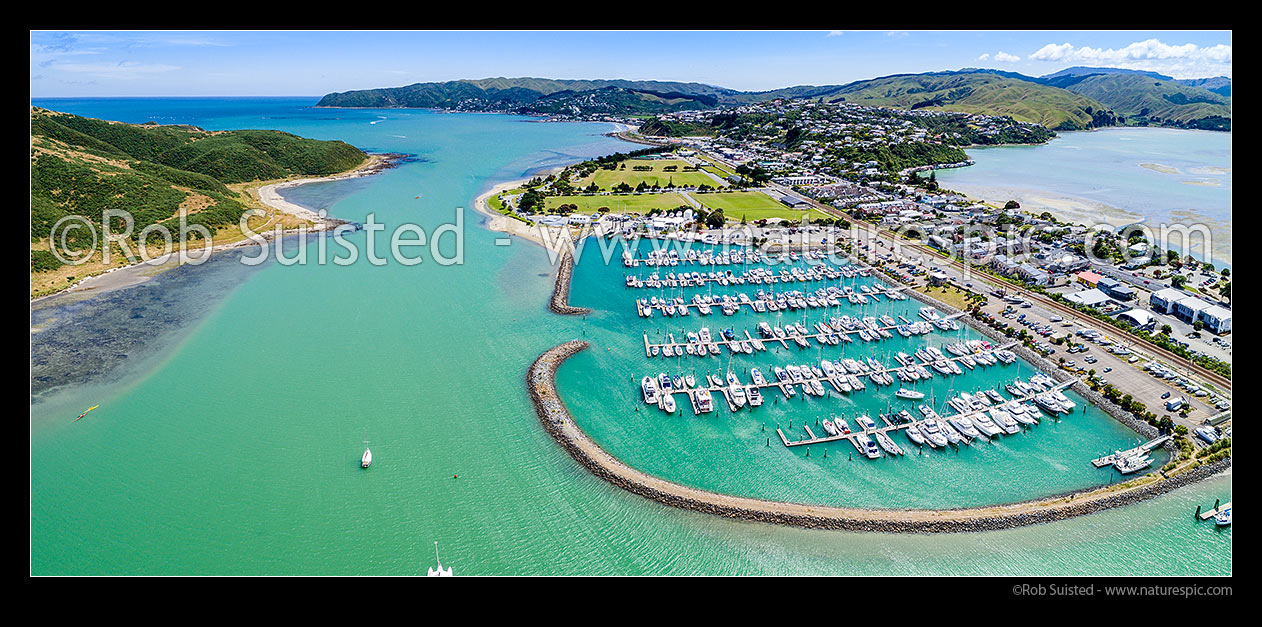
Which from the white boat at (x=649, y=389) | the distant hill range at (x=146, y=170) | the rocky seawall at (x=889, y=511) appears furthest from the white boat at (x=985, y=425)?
the distant hill range at (x=146, y=170)

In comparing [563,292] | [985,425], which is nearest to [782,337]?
[985,425]

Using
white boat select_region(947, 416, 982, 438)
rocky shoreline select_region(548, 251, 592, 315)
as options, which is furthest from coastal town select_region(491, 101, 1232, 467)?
rocky shoreline select_region(548, 251, 592, 315)

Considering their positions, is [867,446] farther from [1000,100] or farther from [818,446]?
[1000,100]

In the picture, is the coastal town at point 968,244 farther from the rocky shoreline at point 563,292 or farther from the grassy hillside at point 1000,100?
the grassy hillside at point 1000,100

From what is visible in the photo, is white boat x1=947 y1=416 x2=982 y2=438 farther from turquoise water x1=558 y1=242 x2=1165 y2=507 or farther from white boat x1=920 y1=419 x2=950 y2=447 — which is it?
white boat x1=920 y1=419 x2=950 y2=447
